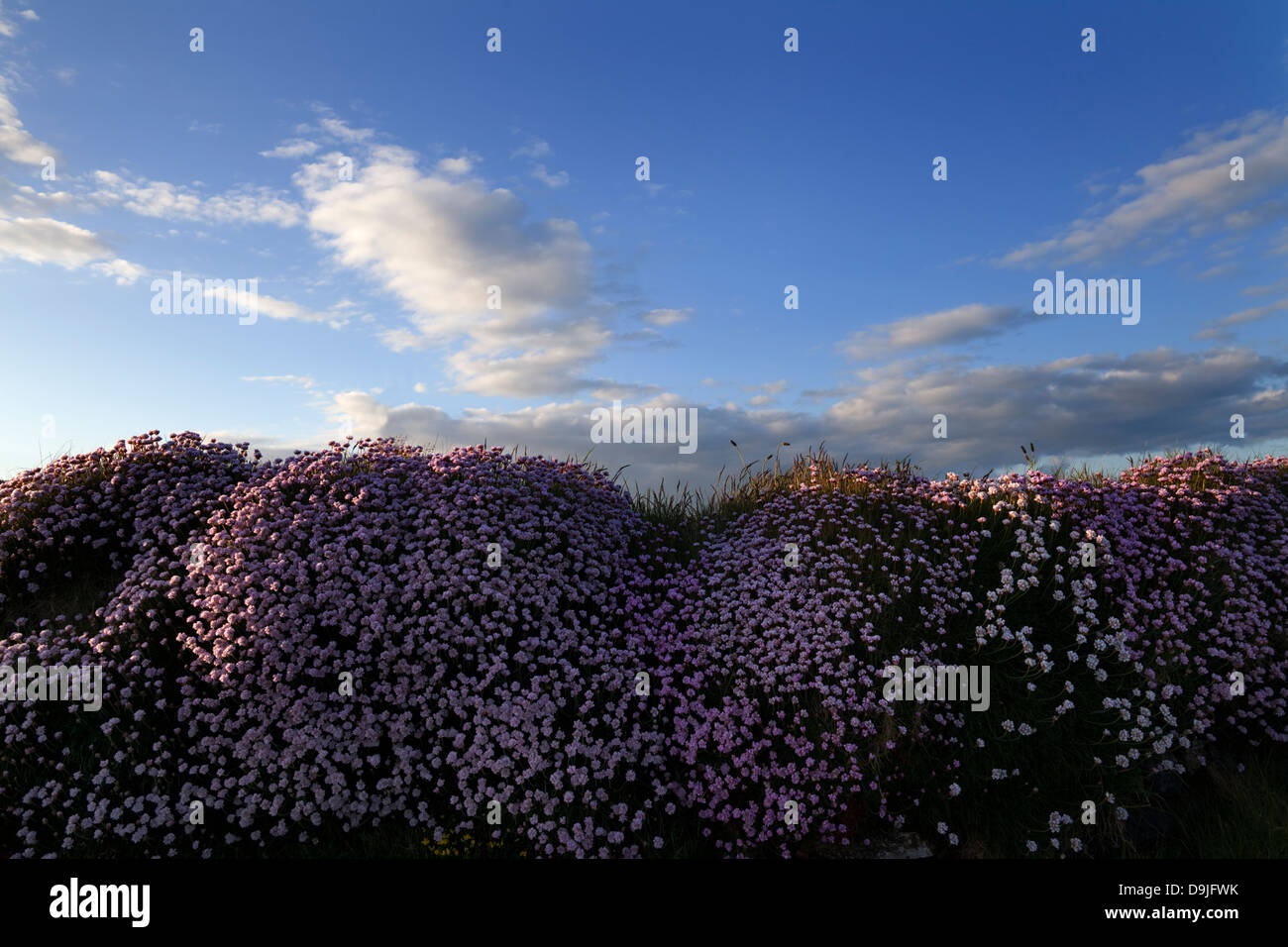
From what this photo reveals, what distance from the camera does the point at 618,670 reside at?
25.2ft

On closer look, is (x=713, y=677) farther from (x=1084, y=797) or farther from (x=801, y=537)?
(x=1084, y=797)

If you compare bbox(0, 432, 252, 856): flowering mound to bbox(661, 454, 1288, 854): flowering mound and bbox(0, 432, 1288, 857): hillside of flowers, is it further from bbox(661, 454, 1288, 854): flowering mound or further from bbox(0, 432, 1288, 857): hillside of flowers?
bbox(661, 454, 1288, 854): flowering mound

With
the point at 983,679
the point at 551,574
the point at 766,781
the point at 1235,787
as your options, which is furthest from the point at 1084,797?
the point at 551,574

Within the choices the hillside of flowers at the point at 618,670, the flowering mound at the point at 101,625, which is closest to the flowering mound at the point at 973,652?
the hillside of flowers at the point at 618,670

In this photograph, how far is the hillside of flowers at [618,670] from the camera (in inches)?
269

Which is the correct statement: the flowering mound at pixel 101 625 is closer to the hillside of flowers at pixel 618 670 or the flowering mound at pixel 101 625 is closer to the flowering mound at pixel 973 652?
the hillside of flowers at pixel 618 670

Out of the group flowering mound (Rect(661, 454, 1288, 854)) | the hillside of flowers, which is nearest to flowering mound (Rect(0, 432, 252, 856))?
the hillside of flowers

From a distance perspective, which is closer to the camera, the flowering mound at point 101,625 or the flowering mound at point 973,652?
the flowering mound at point 973,652

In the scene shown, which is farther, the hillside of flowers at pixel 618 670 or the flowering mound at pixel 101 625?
the flowering mound at pixel 101 625

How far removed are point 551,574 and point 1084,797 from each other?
17.2 feet

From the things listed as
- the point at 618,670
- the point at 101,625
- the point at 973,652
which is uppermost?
the point at 101,625

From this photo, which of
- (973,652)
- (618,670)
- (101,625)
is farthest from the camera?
(101,625)

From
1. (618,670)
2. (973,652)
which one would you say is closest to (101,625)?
(618,670)

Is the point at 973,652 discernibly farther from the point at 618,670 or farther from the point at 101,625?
the point at 101,625
